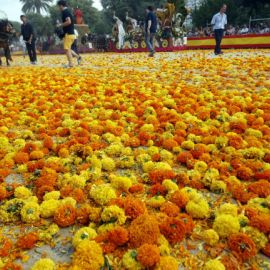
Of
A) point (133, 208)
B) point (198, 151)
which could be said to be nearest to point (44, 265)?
point (133, 208)

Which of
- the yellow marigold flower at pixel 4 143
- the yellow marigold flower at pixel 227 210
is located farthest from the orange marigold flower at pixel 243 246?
the yellow marigold flower at pixel 4 143

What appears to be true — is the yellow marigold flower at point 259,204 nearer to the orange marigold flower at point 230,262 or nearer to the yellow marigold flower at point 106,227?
the orange marigold flower at point 230,262

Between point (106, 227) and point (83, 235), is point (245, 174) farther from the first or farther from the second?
point (83, 235)

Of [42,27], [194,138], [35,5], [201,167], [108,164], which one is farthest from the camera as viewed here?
[35,5]

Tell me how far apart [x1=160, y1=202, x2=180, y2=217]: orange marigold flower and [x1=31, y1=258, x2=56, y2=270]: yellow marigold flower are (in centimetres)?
88

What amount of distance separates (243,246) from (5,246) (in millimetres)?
1591

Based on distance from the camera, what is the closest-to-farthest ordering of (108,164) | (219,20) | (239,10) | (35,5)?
1. (108,164)
2. (219,20)
3. (239,10)
4. (35,5)

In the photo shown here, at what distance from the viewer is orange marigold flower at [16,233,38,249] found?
217cm

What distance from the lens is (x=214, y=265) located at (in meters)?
1.92

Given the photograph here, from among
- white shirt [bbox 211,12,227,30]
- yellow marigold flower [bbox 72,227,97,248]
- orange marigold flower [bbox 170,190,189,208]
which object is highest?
white shirt [bbox 211,12,227,30]

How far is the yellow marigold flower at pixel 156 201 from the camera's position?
2529mm

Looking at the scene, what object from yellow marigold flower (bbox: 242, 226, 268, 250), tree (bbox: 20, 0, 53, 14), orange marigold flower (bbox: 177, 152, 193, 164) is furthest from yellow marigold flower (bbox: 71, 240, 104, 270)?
tree (bbox: 20, 0, 53, 14)

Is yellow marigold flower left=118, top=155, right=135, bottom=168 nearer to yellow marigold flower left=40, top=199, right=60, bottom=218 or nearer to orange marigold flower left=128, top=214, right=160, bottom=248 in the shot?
yellow marigold flower left=40, top=199, right=60, bottom=218

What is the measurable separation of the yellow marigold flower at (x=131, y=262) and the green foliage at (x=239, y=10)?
3948 centimetres
